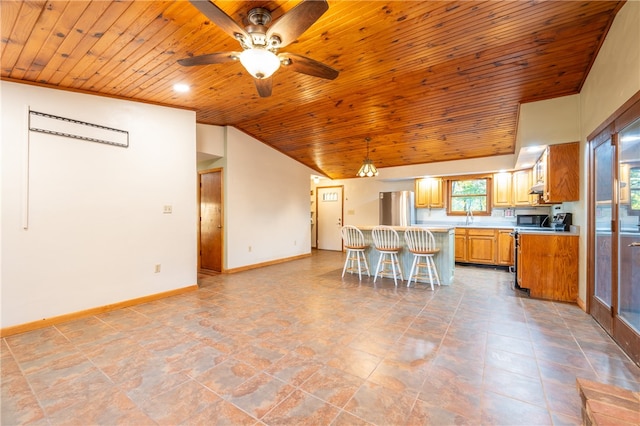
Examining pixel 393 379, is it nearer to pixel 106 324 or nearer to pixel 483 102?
pixel 106 324

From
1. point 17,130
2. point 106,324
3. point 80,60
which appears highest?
point 80,60

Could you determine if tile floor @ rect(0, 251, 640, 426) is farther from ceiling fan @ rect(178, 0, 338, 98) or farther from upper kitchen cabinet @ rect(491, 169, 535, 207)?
upper kitchen cabinet @ rect(491, 169, 535, 207)

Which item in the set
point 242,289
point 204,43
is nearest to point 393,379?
point 242,289

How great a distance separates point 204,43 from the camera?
2.53 meters

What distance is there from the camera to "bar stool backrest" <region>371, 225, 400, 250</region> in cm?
465

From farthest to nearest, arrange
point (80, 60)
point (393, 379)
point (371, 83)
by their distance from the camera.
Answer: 1. point (371, 83)
2. point (80, 60)
3. point (393, 379)

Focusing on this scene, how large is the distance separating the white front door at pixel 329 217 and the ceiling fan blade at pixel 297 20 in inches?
259

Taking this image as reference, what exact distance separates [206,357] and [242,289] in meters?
1.98

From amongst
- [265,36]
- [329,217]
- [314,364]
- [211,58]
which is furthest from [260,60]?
[329,217]

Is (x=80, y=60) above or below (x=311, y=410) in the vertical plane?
above

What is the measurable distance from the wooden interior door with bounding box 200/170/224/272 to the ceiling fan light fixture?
3.58m

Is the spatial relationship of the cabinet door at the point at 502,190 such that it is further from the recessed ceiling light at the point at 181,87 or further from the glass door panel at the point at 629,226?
the recessed ceiling light at the point at 181,87

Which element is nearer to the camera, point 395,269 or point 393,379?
point 393,379

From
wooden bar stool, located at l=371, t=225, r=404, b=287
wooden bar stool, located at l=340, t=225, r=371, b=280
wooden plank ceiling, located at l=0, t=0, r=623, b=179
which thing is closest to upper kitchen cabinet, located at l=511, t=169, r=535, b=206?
wooden plank ceiling, located at l=0, t=0, r=623, b=179
